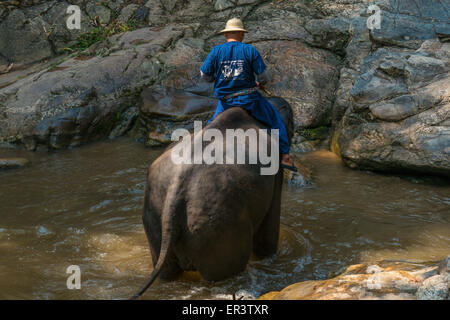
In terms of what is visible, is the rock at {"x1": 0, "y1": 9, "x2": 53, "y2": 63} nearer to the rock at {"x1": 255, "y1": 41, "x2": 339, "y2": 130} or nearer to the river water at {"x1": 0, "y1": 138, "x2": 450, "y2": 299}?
the river water at {"x1": 0, "y1": 138, "x2": 450, "y2": 299}

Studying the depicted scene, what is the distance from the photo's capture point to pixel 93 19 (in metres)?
10.9

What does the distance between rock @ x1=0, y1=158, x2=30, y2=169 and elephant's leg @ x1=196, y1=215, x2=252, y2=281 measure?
15.8ft

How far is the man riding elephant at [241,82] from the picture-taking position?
4.10 metres

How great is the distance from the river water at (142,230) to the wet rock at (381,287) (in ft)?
2.30

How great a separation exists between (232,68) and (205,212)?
4.61 feet

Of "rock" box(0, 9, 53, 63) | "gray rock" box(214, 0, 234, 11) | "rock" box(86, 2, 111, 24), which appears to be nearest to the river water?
"rock" box(0, 9, 53, 63)

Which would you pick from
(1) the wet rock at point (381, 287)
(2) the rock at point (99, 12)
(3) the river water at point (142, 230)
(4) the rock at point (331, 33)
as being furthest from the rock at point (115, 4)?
(1) the wet rock at point (381, 287)

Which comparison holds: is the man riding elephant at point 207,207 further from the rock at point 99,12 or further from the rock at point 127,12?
the rock at point 99,12

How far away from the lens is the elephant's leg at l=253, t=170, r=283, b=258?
4125 mm

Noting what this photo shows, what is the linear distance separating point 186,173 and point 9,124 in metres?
6.20

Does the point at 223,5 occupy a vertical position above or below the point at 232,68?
above

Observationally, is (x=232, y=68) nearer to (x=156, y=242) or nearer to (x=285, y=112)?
(x=285, y=112)

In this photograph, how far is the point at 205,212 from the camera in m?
3.39

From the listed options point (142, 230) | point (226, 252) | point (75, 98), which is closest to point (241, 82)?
point (226, 252)
